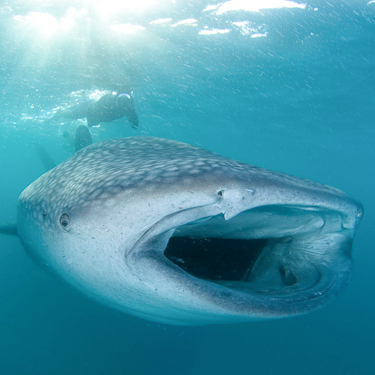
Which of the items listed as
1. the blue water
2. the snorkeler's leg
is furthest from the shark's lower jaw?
the snorkeler's leg

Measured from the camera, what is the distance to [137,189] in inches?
50.1

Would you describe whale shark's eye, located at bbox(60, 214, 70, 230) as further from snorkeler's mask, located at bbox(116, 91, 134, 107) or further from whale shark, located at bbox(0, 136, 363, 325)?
snorkeler's mask, located at bbox(116, 91, 134, 107)

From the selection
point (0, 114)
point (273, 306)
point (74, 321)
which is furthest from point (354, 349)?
point (0, 114)

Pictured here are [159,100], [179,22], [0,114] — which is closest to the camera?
[179,22]

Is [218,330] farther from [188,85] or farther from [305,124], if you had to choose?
[305,124]

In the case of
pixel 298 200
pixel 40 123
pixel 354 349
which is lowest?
pixel 354 349

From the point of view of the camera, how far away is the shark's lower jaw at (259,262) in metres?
1.19

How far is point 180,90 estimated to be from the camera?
1688cm

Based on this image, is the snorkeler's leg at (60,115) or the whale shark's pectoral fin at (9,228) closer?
the whale shark's pectoral fin at (9,228)

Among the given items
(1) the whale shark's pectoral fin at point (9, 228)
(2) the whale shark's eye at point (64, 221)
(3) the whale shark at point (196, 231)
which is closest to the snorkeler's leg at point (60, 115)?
(1) the whale shark's pectoral fin at point (9, 228)

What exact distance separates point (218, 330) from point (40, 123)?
25.8 m

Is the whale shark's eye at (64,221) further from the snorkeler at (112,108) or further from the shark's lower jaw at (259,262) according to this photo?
the snorkeler at (112,108)

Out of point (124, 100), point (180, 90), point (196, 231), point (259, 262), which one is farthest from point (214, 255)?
point (180, 90)

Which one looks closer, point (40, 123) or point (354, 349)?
point (354, 349)
